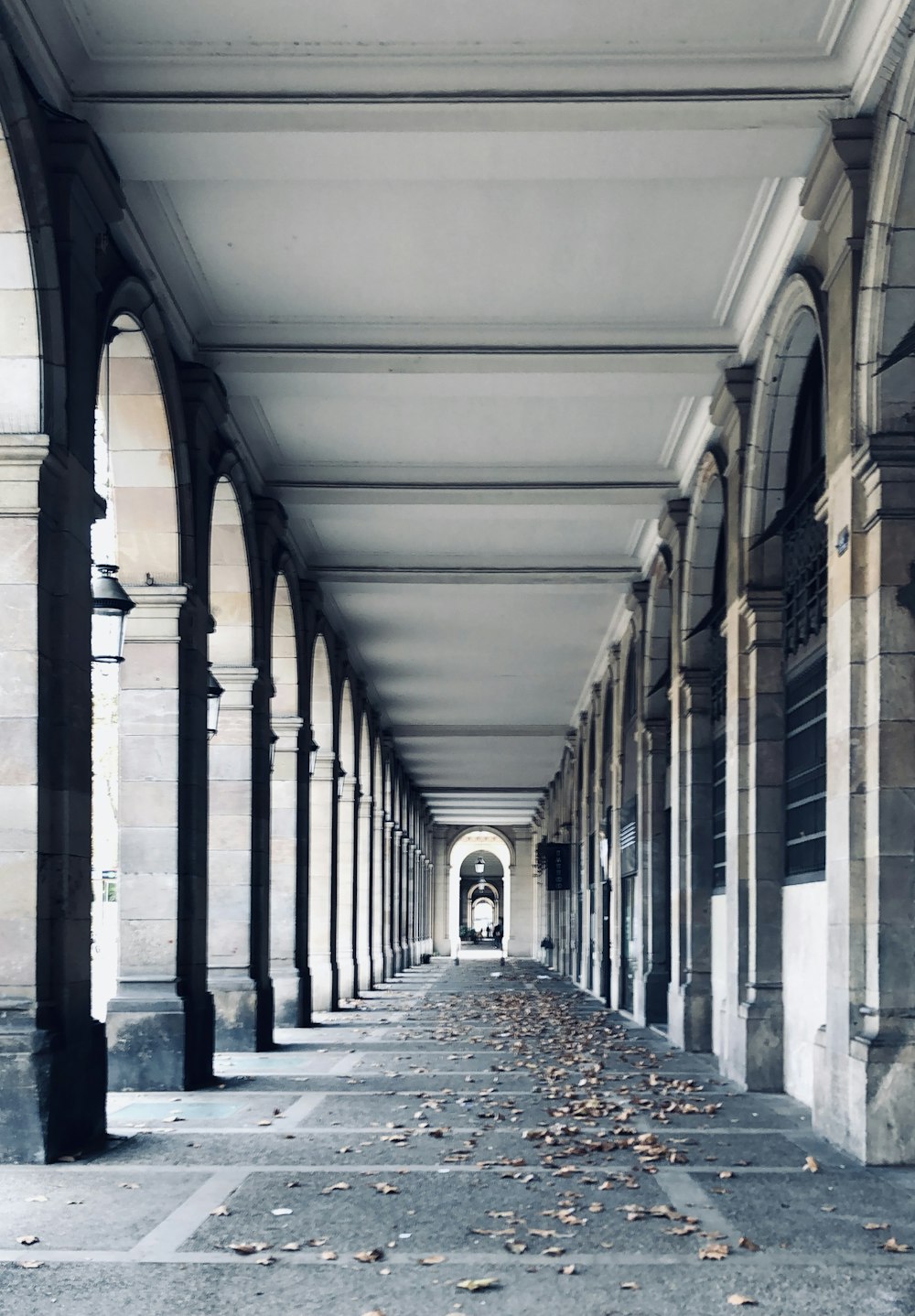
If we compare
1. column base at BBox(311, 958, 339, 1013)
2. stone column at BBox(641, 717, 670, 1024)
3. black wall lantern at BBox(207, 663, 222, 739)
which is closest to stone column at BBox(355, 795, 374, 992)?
column base at BBox(311, 958, 339, 1013)

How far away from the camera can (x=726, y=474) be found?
43.4 feet

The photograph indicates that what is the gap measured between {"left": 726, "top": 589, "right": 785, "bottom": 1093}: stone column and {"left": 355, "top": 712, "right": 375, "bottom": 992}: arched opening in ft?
49.7

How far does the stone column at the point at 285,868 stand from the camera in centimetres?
1883

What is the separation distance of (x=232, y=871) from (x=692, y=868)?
14.8 ft

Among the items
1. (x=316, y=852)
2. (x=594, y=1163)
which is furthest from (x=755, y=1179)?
(x=316, y=852)

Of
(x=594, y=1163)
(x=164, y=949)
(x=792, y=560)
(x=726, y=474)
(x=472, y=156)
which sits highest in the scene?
(x=472, y=156)

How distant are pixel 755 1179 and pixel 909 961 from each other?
4.76 feet

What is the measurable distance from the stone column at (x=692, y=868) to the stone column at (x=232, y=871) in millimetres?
4201

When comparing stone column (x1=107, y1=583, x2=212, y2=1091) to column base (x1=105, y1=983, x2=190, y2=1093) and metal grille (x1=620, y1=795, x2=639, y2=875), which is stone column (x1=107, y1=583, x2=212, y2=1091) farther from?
metal grille (x1=620, y1=795, x2=639, y2=875)

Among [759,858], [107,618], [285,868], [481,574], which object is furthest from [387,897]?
[107,618]

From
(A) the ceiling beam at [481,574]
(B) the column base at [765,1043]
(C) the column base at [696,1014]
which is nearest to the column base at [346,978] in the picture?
(A) the ceiling beam at [481,574]

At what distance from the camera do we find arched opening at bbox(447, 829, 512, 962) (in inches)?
2744

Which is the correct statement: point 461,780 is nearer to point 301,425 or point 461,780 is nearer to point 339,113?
point 301,425

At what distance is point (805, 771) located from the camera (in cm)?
1134
